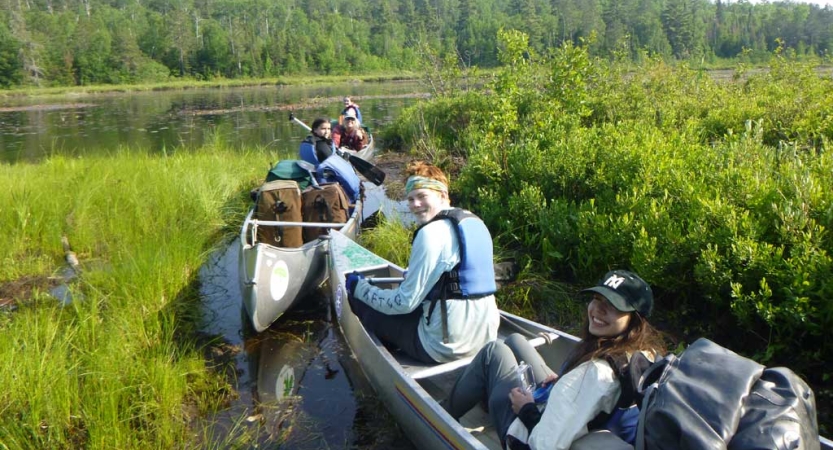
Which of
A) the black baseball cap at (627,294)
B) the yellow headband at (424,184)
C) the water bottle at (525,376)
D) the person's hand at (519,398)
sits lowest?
the water bottle at (525,376)

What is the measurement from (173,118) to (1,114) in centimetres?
1364

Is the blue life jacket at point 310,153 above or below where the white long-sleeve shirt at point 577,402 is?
above

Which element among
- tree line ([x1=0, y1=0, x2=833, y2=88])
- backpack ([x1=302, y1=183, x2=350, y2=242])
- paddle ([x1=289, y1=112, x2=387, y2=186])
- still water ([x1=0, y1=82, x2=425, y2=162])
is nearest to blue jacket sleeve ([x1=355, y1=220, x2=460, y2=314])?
backpack ([x1=302, y1=183, x2=350, y2=242])

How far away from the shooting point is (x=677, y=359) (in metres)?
2.01

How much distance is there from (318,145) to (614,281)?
7276 millimetres

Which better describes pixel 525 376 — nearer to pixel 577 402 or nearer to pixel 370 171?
pixel 577 402

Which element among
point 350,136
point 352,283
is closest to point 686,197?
point 352,283

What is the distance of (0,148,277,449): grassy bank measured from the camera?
3.56 metres

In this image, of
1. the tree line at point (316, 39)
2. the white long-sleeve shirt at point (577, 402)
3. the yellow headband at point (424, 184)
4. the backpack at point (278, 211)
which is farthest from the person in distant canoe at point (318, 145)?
the tree line at point (316, 39)

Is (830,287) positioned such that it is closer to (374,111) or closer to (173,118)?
(374,111)

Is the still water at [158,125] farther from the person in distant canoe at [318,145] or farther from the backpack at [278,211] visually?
the backpack at [278,211]

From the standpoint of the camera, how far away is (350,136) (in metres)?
13.4

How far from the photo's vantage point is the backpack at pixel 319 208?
7.12 m

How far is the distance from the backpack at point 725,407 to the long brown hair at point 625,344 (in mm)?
383
